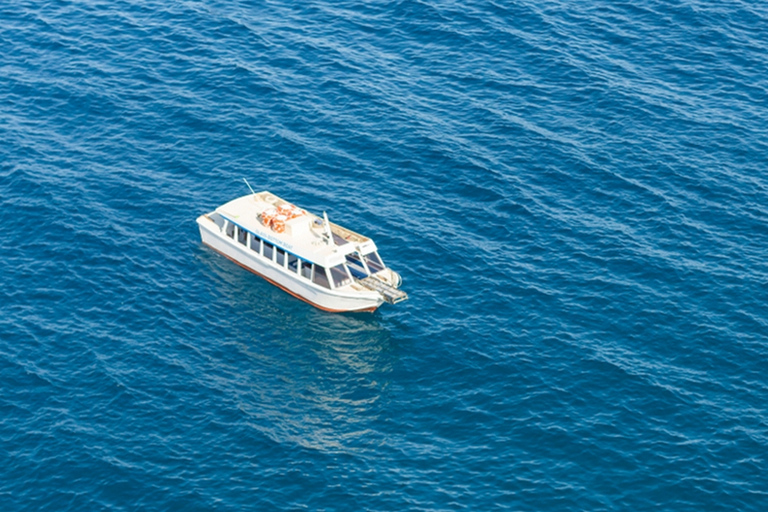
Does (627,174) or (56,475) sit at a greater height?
(627,174)

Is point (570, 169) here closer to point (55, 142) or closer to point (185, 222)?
point (185, 222)

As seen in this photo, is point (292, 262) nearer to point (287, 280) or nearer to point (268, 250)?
point (287, 280)

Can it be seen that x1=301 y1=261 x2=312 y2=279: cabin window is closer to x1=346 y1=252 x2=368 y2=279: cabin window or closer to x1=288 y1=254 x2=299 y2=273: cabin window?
x1=288 y1=254 x2=299 y2=273: cabin window

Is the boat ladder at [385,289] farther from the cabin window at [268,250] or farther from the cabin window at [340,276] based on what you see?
the cabin window at [268,250]

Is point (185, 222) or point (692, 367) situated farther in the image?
point (185, 222)

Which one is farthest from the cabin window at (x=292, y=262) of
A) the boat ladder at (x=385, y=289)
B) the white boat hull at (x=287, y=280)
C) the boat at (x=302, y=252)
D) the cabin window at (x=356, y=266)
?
the boat ladder at (x=385, y=289)

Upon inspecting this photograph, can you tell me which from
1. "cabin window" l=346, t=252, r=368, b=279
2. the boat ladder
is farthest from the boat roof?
the boat ladder

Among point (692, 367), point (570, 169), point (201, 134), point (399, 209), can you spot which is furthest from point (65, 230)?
point (692, 367)
